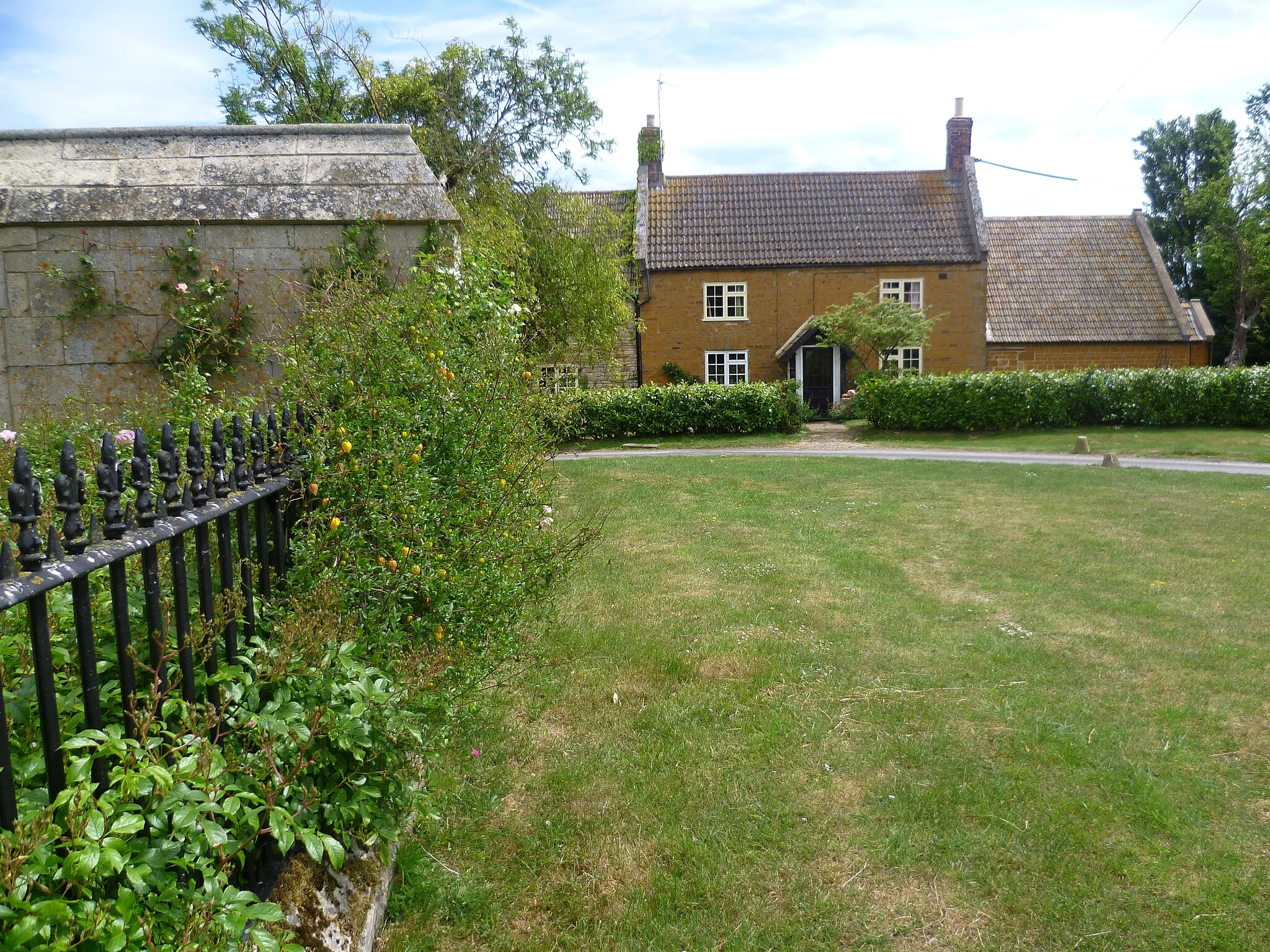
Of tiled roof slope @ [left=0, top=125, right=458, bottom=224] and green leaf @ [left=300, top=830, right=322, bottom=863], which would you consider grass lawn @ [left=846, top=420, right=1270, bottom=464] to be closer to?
tiled roof slope @ [left=0, top=125, right=458, bottom=224]

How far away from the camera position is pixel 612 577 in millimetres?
7160

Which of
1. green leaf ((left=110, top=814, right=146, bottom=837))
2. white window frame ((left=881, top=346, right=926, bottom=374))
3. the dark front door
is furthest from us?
the dark front door

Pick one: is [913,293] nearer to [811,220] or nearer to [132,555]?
[811,220]

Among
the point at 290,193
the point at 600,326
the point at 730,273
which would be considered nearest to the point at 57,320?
the point at 290,193

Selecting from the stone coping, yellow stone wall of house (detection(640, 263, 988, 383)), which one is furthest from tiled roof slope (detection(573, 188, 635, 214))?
the stone coping

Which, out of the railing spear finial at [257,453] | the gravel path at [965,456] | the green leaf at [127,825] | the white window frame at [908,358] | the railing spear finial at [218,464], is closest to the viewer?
the green leaf at [127,825]

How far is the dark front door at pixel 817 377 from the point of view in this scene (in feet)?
98.1

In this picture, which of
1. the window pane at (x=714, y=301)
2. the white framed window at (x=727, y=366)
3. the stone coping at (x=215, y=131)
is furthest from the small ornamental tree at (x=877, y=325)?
the stone coping at (x=215, y=131)

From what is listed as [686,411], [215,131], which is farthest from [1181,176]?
[215,131]

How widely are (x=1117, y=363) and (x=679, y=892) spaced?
33.9 meters

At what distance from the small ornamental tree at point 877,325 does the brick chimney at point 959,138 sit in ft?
21.0

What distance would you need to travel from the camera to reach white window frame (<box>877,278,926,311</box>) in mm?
29828

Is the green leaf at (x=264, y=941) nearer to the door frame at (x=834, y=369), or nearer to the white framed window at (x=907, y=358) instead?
the white framed window at (x=907, y=358)

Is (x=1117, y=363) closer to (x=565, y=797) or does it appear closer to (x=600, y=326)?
(x=600, y=326)
